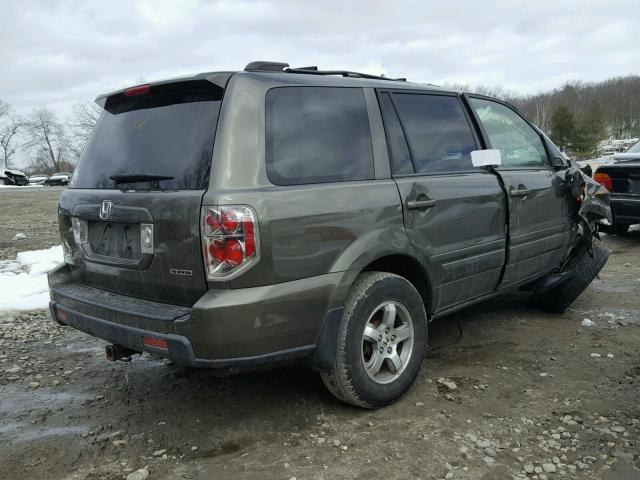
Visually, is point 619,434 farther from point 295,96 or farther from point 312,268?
point 295,96

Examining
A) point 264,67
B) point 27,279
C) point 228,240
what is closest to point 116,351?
point 228,240

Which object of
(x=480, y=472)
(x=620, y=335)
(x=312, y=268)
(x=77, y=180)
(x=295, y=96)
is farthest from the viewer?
(x=620, y=335)

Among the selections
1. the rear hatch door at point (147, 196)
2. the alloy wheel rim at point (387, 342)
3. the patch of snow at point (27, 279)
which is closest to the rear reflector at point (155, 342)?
the rear hatch door at point (147, 196)

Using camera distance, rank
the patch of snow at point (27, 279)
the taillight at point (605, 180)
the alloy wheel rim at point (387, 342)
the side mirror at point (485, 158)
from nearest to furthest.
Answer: the alloy wheel rim at point (387, 342) → the side mirror at point (485, 158) → the patch of snow at point (27, 279) → the taillight at point (605, 180)

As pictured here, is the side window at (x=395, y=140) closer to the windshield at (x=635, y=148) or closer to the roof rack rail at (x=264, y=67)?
the roof rack rail at (x=264, y=67)

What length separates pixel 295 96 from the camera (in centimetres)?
281

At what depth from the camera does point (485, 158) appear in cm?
377

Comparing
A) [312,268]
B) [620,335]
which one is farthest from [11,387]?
[620,335]

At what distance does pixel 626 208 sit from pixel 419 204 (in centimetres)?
545

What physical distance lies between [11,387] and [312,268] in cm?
241

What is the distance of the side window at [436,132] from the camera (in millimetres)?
3342

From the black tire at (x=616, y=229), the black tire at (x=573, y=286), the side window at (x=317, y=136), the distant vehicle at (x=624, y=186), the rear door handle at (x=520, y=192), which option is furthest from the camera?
the black tire at (x=616, y=229)

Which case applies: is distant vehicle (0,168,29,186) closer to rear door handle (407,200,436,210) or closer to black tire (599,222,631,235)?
black tire (599,222,631,235)

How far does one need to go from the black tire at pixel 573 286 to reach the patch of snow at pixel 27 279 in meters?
4.84
